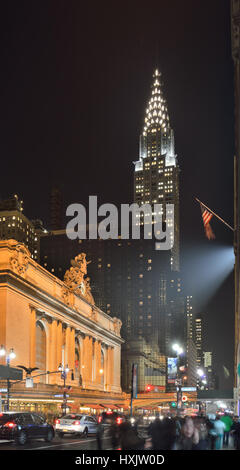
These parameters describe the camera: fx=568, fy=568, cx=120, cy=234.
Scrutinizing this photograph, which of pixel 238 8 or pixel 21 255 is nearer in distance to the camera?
pixel 238 8

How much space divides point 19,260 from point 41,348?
16.8 meters

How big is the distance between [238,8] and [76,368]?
71607 mm

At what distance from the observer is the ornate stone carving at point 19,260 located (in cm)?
6949

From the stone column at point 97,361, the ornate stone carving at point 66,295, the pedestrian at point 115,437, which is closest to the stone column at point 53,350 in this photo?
the ornate stone carving at point 66,295

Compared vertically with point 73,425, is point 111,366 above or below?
below

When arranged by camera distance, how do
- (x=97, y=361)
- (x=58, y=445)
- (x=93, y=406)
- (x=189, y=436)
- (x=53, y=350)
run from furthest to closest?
(x=97, y=361), (x=93, y=406), (x=53, y=350), (x=58, y=445), (x=189, y=436)

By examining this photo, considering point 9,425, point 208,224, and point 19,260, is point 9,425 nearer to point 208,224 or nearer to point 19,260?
point 208,224

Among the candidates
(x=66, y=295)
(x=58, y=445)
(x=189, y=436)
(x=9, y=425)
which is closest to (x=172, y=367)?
(x=58, y=445)

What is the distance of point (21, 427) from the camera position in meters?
29.3

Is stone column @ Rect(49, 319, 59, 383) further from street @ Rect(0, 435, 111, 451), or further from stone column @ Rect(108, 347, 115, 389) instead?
street @ Rect(0, 435, 111, 451)

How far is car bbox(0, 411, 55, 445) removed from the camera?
2856 centimetres
